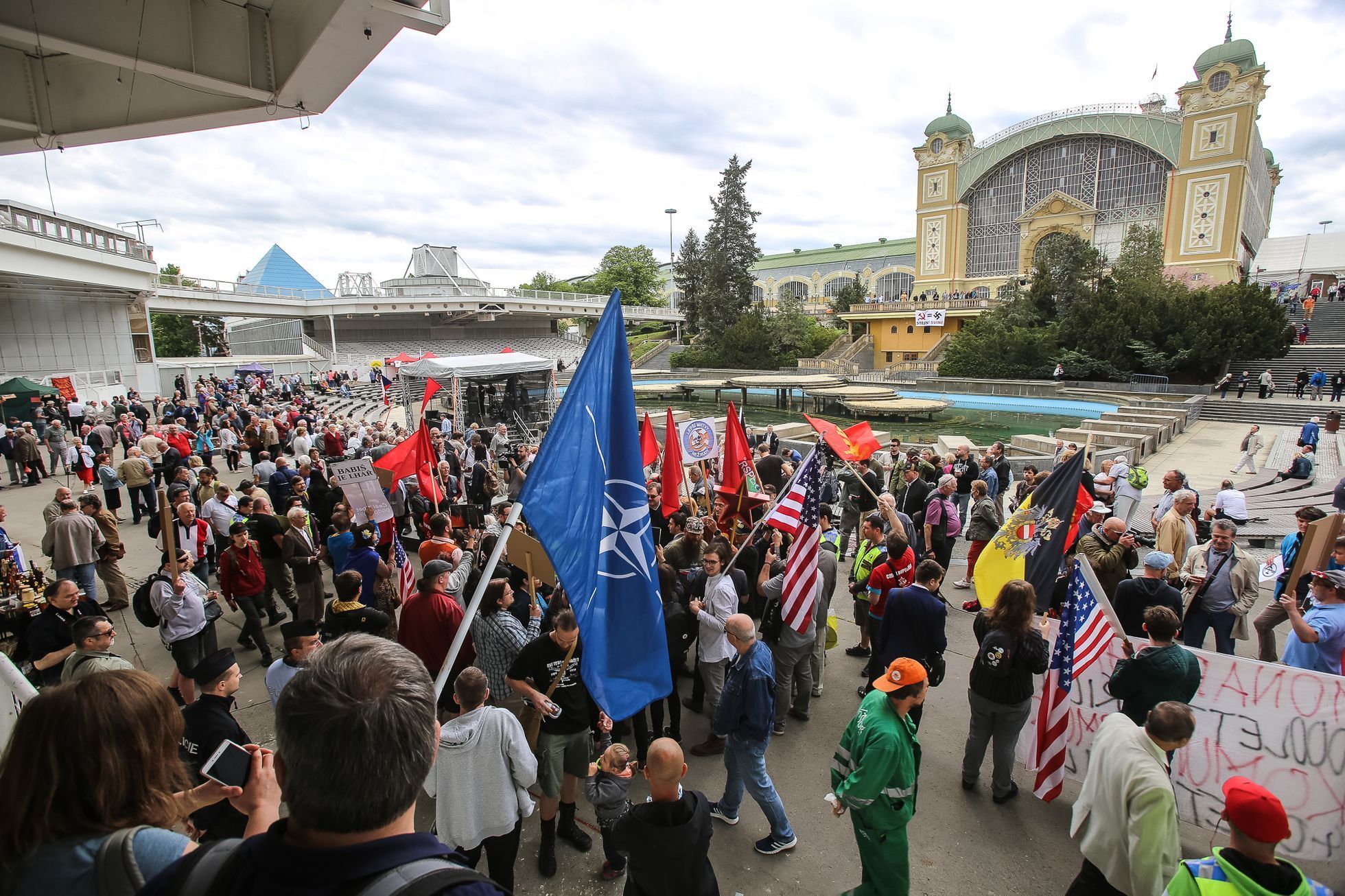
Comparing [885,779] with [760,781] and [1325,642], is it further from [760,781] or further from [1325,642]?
[1325,642]

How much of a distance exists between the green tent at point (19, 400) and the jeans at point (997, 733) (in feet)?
76.7

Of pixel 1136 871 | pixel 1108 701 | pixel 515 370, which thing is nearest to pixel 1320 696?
pixel 1108 701

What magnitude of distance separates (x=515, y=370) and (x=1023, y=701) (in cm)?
1835

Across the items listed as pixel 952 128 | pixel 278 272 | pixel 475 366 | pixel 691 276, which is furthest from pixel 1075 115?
pixel 278 272

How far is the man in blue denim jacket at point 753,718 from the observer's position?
3.82 metres

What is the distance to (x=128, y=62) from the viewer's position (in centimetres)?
496

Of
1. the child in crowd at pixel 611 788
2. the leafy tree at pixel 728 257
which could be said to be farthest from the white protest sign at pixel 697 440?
the leafy tree at pixel 728 257

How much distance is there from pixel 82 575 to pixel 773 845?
7.70 metres

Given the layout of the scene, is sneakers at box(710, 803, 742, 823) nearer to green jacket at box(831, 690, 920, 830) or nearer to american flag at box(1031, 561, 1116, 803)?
green jacket at box(831, 690, 920, 830)

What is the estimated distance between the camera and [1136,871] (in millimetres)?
2840

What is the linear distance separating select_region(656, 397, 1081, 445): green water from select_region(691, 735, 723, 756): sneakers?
18.0 metres

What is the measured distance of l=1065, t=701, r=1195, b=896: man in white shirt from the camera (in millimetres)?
2809

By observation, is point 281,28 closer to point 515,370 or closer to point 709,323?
point 515,370

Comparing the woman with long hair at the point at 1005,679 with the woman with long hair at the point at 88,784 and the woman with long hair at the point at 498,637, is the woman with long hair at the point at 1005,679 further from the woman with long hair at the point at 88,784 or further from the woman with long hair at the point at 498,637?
the woman with long hair at the point at 88,784
